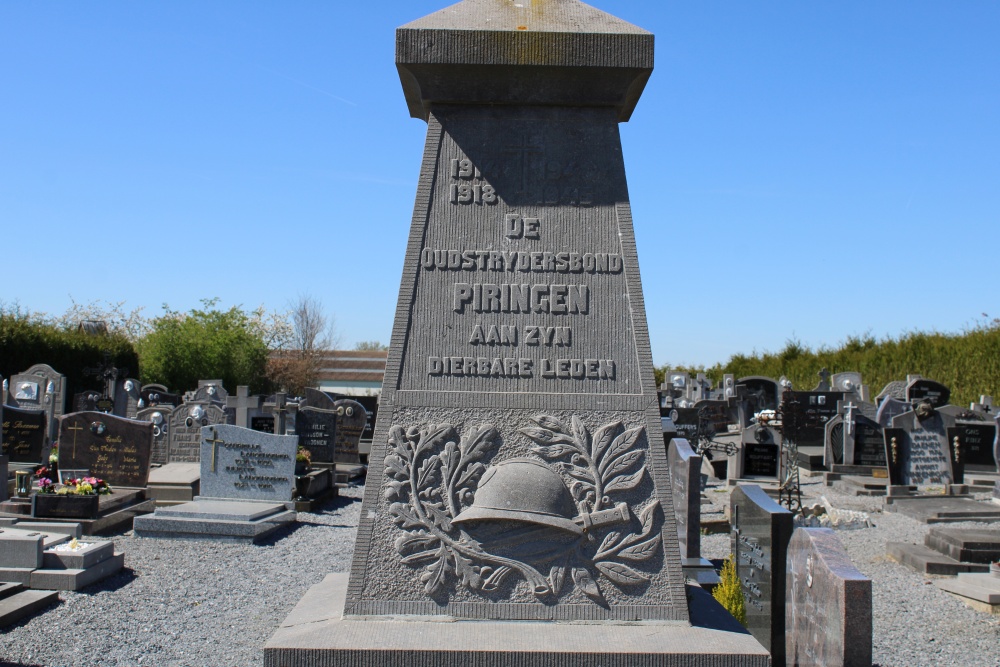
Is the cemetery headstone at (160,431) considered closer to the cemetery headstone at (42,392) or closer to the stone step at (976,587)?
the cemetery headstone at (42,392)

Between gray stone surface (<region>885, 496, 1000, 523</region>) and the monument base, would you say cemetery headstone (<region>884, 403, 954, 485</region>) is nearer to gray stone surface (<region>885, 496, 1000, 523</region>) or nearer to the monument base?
gray stone surface (<region>885, 496, 1000, 523</region>)

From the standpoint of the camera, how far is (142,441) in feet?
37.1

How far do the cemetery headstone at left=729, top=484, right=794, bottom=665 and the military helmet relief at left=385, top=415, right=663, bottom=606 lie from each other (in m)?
1.03

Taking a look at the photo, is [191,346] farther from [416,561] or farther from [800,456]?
[416,561]

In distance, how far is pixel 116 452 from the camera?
11289 millimetres

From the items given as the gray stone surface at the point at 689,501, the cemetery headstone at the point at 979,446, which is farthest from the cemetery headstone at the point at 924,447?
the gray stone surface at the point at 689,501

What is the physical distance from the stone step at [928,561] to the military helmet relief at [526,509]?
242 inches

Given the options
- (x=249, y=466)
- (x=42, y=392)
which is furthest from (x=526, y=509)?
(x=42, y=392)

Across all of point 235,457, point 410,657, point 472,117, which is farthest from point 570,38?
point 235,457

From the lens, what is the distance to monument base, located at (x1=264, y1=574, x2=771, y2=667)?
3154 mm

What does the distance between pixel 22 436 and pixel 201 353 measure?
18790 mm

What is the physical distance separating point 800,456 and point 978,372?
29.0 ft

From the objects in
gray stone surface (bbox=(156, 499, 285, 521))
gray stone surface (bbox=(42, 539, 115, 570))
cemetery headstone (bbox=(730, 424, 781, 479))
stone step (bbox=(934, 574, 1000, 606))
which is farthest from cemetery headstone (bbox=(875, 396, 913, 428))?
gray stone surface (bbox=(42, 539, 115, 570))

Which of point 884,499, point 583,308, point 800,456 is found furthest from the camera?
point 800,456
